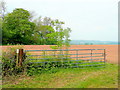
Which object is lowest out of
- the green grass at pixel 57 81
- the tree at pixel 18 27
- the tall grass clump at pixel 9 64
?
the green grass at pixel 57 81

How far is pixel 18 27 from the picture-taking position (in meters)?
23.2

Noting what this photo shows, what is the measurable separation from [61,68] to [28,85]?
7.99 feet

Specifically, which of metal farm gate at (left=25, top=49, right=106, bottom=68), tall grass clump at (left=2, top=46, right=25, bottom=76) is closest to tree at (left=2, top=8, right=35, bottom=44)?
metal farm gate at (left=25, top=49, right=106, bottom=68)

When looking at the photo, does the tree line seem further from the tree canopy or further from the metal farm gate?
the metal farm gate

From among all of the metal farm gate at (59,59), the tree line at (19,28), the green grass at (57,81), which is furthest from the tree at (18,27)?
the green grass at (57,81)

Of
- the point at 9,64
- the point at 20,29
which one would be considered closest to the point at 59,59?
the point at 9,64

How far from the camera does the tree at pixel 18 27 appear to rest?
22812 millimetres

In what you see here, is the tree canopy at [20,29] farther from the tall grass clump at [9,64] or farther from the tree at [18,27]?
the tall grass clump at [9,64]

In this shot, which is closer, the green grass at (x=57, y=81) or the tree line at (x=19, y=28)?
the green grass at (x=57, y=81)

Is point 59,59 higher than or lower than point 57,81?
higher

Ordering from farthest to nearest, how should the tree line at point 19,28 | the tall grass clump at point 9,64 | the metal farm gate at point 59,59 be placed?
the tree line at point 19,28, the metal farm gate at point 59,59, the tall grass clump at point 9,64

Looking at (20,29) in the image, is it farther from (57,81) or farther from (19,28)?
(57,81)

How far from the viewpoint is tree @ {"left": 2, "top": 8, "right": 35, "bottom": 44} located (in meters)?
22.8

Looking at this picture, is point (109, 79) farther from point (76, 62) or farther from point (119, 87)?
point (76, 62)
